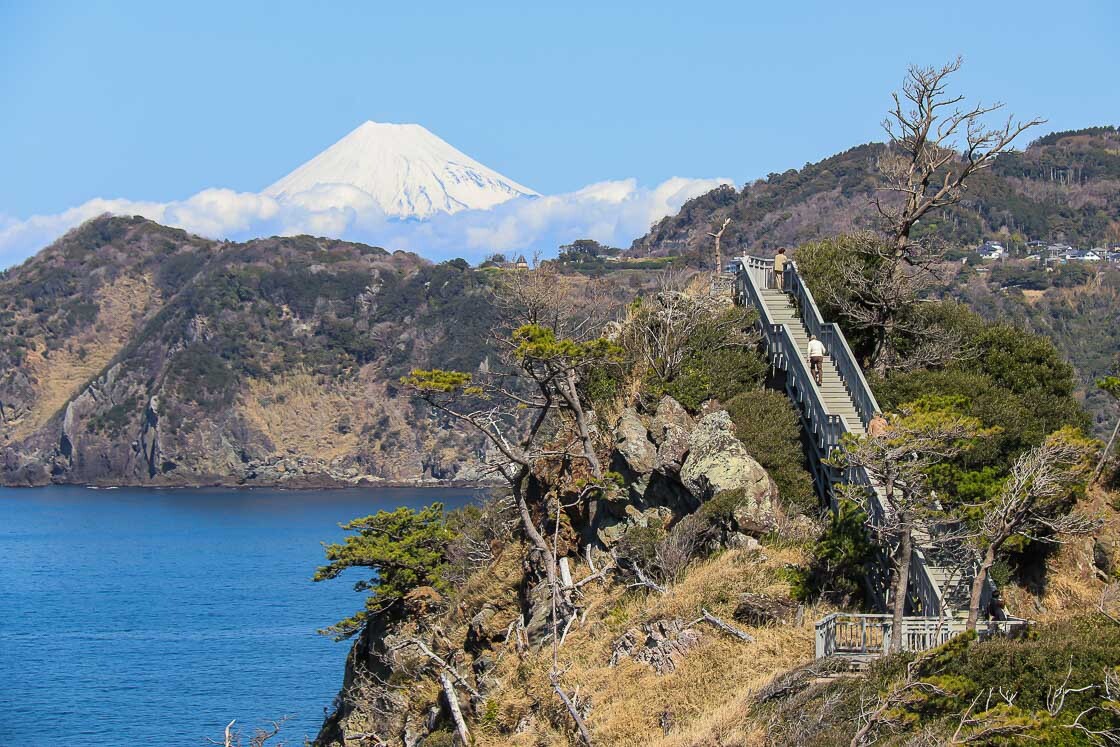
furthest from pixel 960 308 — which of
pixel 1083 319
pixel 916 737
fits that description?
pixel 1083 319

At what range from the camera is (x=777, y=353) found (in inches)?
1225

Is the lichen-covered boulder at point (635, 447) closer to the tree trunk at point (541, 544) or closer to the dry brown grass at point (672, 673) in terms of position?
the tree trunk at point (541, 544)

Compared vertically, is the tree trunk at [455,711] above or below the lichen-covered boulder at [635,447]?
Result: below

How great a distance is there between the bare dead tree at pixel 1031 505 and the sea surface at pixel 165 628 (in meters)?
32.5

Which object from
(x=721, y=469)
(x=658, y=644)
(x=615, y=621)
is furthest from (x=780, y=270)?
(x=658, y=644)

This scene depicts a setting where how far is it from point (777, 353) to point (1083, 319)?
13577 centimetres

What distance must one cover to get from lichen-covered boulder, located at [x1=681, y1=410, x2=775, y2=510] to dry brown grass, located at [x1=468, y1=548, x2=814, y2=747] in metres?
1.26

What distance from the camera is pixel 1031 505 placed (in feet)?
69.2

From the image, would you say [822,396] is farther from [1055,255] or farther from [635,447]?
[1055,255]

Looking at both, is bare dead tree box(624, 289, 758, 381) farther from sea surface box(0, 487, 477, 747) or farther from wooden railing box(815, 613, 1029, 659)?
sea surface box(0, 487, 477, 747)

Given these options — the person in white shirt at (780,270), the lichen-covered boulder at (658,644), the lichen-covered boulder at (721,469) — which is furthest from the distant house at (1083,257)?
the lichen-covered boulder at (658,644)

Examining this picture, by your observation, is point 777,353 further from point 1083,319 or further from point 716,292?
point 1083,319

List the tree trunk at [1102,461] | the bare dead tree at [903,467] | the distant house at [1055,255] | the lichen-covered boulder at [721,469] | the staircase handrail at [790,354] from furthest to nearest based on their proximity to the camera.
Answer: the distant house at [1055,255] < the staircase handrail at [790,354] < the lichen-covered boulder at [721,469] < the tree trunk at [1102,461] < the bare dead tree at [903,467]

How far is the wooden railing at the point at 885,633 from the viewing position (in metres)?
20.4
